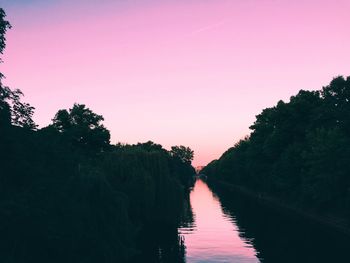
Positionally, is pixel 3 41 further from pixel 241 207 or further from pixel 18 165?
pixel 241 207

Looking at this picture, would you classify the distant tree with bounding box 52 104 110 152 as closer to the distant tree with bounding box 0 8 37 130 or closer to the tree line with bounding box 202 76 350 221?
the tree line with bounding box 202 76 350 221

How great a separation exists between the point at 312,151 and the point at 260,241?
806 inches

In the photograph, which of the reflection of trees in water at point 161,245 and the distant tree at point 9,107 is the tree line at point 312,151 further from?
the distant tree at point 9,107

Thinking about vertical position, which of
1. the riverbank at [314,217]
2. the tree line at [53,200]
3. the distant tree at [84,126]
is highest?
the distant tree at [84,126]

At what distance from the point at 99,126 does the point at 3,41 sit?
165 feet

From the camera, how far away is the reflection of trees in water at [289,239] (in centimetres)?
3700

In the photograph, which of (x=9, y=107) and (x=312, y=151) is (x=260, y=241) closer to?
(x=312, y=151)

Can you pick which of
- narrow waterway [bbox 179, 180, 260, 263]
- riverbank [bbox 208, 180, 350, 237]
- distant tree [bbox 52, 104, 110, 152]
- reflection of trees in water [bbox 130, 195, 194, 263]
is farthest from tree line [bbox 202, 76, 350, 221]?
distant tree [bbox 52, 104, 110, 152]

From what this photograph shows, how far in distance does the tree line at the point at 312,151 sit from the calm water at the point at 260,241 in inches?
185

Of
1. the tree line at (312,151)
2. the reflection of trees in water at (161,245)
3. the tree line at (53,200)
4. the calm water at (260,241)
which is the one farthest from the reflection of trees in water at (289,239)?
the tree line at (53,200)

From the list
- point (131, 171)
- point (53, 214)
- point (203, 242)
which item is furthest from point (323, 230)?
point (53, 214)

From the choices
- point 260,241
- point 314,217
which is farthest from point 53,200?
point 314,217

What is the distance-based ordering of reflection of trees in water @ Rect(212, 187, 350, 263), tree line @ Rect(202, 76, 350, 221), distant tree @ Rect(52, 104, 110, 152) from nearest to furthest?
reflection of trees in water @ Rect(212, 187, 350, 263)
tree line @ Rect(202, 76, 350, 221)
distant tree @ Rect(52, 104, 110, 152)

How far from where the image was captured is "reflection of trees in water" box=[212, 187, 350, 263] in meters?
37.0
